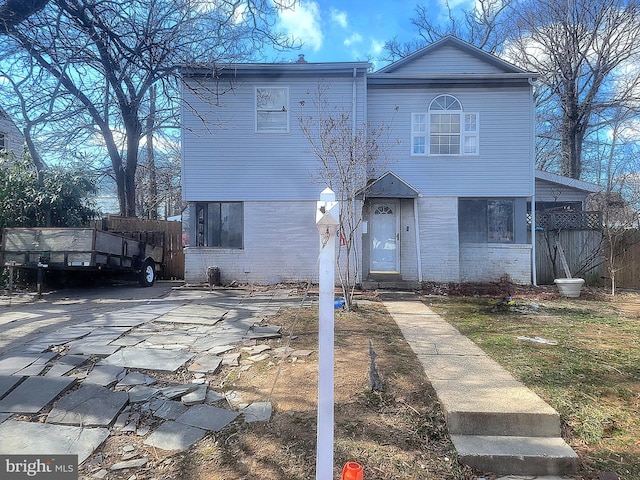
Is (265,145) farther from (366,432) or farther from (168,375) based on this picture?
(366,432)

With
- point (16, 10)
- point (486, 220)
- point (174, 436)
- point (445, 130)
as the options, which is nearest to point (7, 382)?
point (174, 436)

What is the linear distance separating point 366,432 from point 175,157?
2684 cm

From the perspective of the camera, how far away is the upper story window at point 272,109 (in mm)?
11578

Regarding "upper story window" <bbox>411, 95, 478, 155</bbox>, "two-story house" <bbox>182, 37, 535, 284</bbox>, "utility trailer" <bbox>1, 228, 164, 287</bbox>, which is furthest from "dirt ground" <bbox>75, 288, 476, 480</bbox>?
"upper story window" <bbox>411, 95, 478, 155</bbox>

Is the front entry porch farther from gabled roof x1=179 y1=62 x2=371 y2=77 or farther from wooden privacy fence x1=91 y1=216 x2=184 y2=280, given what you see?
wooden privacy fence x1=91 y1=216 x2=184 y2=280

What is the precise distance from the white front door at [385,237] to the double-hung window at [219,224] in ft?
12.8

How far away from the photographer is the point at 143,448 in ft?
9.50

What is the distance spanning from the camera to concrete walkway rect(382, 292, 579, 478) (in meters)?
2.76

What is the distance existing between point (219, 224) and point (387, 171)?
5134 mm

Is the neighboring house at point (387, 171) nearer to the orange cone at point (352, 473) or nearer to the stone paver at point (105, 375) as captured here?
the stone paver at point (105, 375)

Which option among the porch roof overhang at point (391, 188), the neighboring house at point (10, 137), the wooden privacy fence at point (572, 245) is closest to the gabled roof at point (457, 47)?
the porch roof overhang at point (391, 188)

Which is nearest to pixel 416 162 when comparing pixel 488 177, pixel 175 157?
pixel 488 177

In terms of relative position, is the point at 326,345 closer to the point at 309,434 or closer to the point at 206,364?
the point at 309,434

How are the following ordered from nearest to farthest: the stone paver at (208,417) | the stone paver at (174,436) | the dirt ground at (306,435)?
the dirt ground at (306,435) → the stone paver at (174,436) → the stone paver at (208,417)
